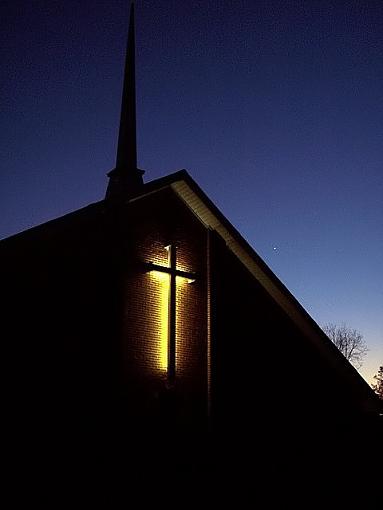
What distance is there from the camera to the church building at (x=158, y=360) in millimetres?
8859

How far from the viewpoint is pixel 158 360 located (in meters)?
10.4

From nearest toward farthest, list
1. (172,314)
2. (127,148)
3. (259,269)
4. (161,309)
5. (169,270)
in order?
(172,314), (161,309), (169,270), (259,269), (127,148)

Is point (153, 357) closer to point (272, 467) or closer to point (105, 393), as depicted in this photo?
point (105, 393)

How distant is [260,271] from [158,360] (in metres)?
3.42

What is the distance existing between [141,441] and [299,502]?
4175 millimetres

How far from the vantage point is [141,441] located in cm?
977

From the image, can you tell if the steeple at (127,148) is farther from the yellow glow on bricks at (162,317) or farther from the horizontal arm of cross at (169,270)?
the yellow glow on bricks at (162,317)

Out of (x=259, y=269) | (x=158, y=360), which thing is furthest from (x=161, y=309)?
(x=259, y=269)

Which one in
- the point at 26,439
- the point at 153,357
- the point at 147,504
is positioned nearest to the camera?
the point at 26,439

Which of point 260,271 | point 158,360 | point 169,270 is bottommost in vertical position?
A: point 158,360

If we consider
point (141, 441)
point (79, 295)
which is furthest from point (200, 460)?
point (79, 295)

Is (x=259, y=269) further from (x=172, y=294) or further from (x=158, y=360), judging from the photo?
(x=158, y=360)

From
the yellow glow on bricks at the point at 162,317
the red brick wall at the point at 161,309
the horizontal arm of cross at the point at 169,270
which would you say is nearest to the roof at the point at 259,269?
the red brick wall at the point at 161,309

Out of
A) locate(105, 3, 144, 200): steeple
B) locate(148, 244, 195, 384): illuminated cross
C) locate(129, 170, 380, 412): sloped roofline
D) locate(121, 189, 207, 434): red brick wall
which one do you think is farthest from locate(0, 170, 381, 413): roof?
locate(105, 3, 144, 200): steeple
